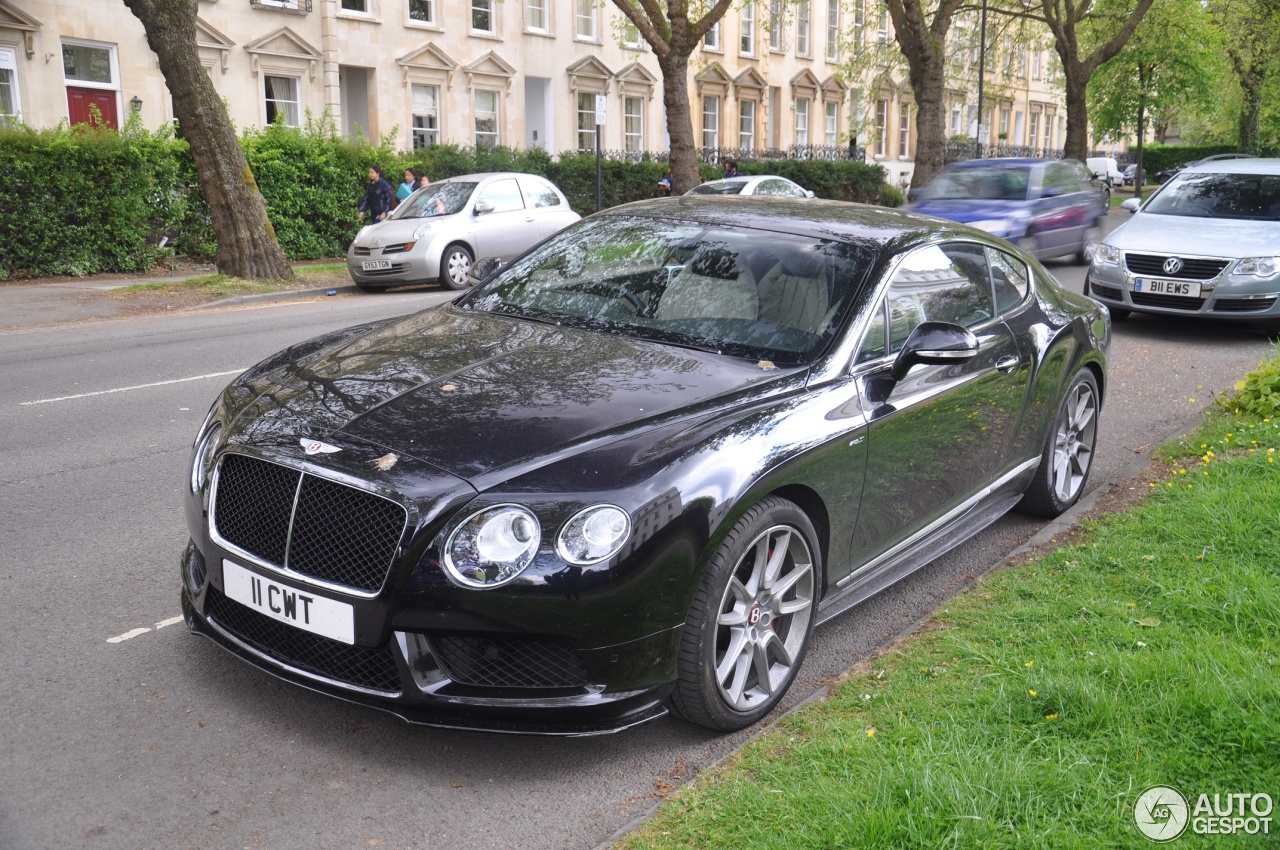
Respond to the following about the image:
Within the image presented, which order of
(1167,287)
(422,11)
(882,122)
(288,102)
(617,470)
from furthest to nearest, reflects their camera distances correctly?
1. (882,122)
2. (422,11)
3. (288,102)
4. (1167,287)
5. (617,470)

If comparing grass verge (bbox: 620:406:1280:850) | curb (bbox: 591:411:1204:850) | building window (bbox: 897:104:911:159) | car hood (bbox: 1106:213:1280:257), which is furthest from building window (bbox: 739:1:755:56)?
grass verge (bbox: 620:406:1280:850)

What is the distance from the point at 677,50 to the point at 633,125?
15801 mm

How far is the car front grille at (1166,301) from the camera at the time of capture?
457 inches

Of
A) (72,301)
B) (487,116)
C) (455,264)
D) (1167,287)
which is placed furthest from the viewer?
(487,116)

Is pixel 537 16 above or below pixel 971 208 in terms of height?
above

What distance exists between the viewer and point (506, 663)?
10.7ft

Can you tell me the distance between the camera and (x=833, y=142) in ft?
165

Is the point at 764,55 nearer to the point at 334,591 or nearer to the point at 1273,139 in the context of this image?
the point at 1273,139

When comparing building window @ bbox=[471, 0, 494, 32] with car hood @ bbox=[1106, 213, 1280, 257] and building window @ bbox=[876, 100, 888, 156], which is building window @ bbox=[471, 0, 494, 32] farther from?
car hood @ bbox=[1106, 213, 1280, 257]

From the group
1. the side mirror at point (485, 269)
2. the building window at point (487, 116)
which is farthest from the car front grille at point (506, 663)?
the building window at point (487, 116)

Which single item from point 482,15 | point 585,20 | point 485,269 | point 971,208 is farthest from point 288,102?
point 485,269

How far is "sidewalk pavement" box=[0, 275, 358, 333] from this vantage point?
14.3 meters

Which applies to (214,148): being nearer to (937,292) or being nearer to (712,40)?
(937,292)

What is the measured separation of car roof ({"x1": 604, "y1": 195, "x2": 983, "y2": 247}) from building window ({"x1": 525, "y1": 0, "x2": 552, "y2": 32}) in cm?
3187
